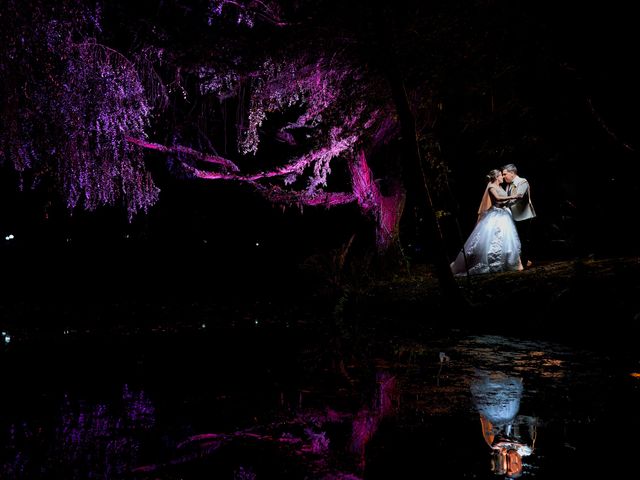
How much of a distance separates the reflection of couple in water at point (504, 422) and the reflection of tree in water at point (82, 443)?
1.98 m

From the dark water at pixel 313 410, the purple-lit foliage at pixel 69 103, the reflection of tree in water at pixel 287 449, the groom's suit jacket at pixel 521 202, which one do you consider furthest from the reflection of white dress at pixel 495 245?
the reflection of tree in water at pixel 287 449

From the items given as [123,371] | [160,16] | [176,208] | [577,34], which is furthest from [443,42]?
[176,208]

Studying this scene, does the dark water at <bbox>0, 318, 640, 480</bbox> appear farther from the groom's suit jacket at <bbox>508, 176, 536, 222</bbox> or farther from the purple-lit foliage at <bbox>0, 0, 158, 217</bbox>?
the groom's suit jacket at <bbox>508, 176, 536, 222</bbox>

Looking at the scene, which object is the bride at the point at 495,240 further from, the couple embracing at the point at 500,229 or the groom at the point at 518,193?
the groom at the point at 518,193

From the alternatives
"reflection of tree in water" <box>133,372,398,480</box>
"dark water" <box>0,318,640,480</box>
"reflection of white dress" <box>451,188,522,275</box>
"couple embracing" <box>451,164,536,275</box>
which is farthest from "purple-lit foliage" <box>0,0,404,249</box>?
"reflection of tree in water" <box>133,372,398,480</box>

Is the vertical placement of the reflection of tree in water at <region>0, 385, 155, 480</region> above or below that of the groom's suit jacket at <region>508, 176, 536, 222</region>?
below

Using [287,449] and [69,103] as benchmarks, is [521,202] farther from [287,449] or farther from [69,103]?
[287,449]

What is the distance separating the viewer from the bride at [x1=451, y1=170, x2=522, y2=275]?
12.5m

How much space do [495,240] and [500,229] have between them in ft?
0.86

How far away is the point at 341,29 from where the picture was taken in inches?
362

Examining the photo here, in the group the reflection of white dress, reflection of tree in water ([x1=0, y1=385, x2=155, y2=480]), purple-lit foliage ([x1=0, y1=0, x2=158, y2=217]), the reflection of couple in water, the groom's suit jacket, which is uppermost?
purple-lit foliage ([x1=0, y1=0, x2=158, y2=217])

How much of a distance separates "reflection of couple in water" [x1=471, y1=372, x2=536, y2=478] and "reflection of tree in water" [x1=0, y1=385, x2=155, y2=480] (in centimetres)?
198

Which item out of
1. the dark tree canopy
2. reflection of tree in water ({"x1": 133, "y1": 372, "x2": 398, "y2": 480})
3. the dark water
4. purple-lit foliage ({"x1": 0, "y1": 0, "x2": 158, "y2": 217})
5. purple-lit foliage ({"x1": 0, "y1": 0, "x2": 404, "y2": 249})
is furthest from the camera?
the dark tree canopy

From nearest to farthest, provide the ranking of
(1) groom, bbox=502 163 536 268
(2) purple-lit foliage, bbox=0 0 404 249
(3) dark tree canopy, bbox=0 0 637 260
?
(2) purple-lit foliage, bbox=0 0 404 249 → (3) dark tree canopy, bbox=0 0 637 260 → (1) groom, bbox=502 163 536 268
